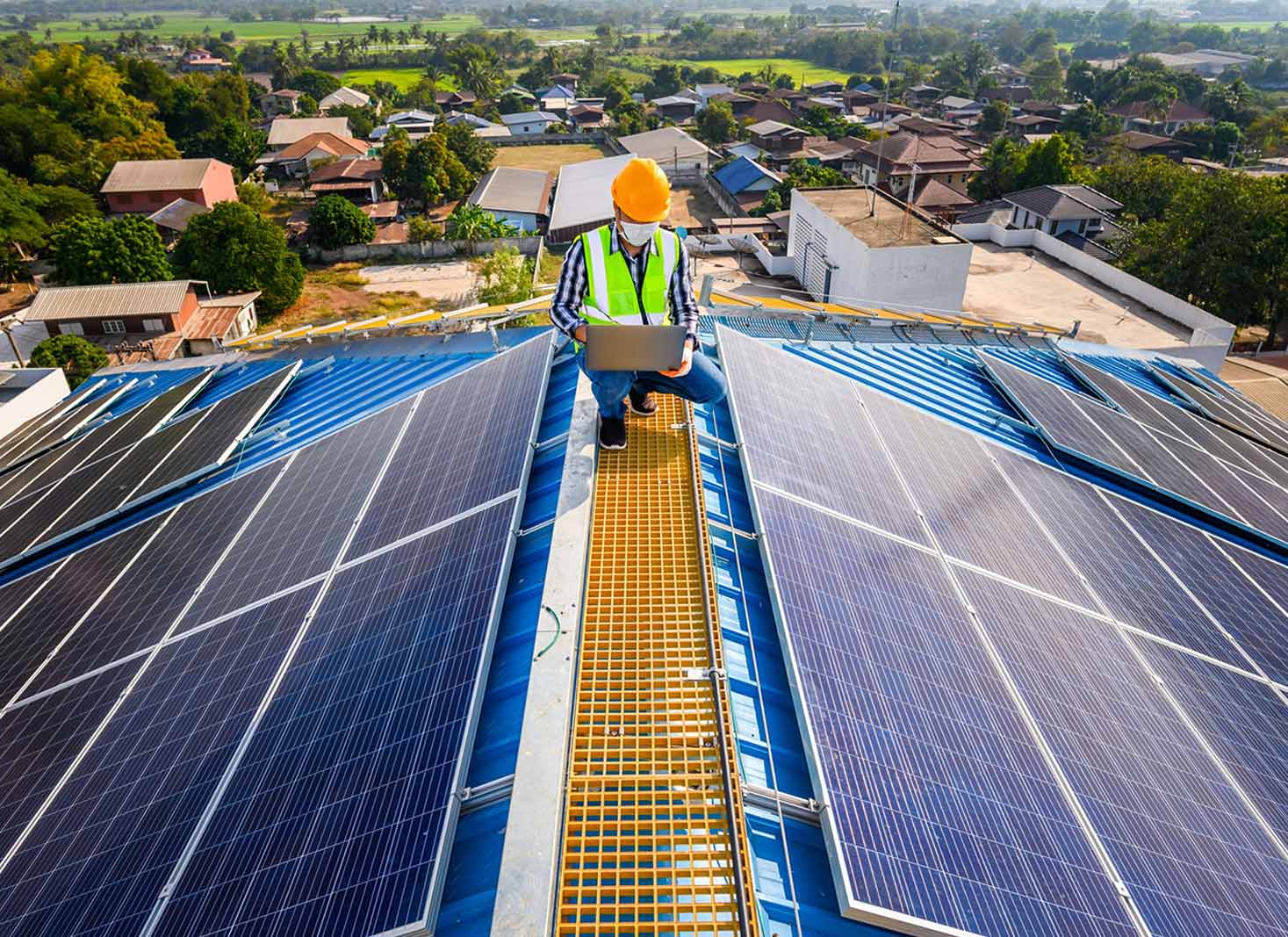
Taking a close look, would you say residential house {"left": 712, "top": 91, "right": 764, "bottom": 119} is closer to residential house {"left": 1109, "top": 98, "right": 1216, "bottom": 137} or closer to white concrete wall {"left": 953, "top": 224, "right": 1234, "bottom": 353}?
residential house {"left": 1109, "top": 98, "right": 1216, "bottom": 137}

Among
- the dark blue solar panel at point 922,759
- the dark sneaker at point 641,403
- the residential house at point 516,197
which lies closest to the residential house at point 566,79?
the residential house at point 516,197

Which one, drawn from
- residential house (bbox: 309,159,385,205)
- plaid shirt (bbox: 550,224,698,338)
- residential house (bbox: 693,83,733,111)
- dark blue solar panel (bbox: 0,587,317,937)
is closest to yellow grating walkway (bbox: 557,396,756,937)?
plaid shirt (bbox: 550,224,698,338)

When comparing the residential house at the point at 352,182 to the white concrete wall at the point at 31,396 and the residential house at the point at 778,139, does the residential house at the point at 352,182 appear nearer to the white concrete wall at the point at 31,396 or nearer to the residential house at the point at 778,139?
the residential house at the point at 778,139

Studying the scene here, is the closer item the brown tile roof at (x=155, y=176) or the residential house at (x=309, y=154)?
the brown tile roof at (x=155, y=176)

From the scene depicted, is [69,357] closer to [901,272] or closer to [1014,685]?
[901,272]

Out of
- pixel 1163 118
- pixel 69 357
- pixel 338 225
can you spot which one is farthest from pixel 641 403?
pixel 1163 118

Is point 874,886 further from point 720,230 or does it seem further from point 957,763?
point 720,230
